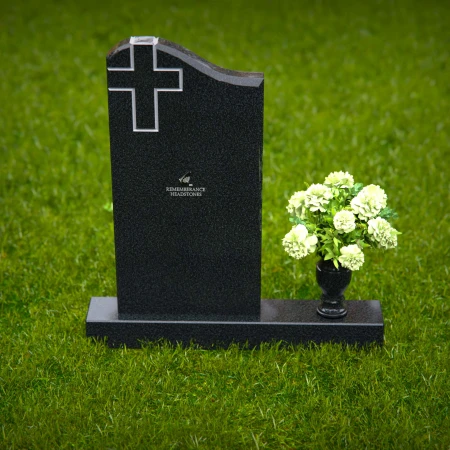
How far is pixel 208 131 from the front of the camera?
5.02 metres

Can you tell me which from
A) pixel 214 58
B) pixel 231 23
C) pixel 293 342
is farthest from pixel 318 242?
pixel 231 23

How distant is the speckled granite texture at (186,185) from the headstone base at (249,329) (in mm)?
104

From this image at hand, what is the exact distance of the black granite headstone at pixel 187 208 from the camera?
16.2 feet

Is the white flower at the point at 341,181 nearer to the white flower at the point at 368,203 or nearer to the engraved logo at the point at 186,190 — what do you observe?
the white flower at the point at 368,203

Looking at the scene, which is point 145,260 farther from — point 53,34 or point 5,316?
point 53,34

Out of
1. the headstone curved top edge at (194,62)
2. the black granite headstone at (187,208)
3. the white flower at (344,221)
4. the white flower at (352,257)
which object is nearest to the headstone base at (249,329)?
the black granite headstone at (187,208)

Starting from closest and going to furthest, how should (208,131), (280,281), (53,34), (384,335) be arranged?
(208,131), (384,335), (280,281), (53,34)

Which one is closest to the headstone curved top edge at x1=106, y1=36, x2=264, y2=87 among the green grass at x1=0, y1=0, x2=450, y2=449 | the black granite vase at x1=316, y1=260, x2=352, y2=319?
the black granite vase at x1=316, y1=260, x2=352, y2=319

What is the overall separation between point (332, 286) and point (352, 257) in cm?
33

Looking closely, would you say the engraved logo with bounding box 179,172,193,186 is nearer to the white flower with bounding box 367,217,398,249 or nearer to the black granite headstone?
the black granite headstone

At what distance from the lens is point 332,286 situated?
17.2 ft

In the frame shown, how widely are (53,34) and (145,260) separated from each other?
7232 millimetres

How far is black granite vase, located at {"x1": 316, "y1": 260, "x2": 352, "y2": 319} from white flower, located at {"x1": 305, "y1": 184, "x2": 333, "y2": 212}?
37cm

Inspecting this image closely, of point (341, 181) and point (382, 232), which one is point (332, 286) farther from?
point (341, 181)
